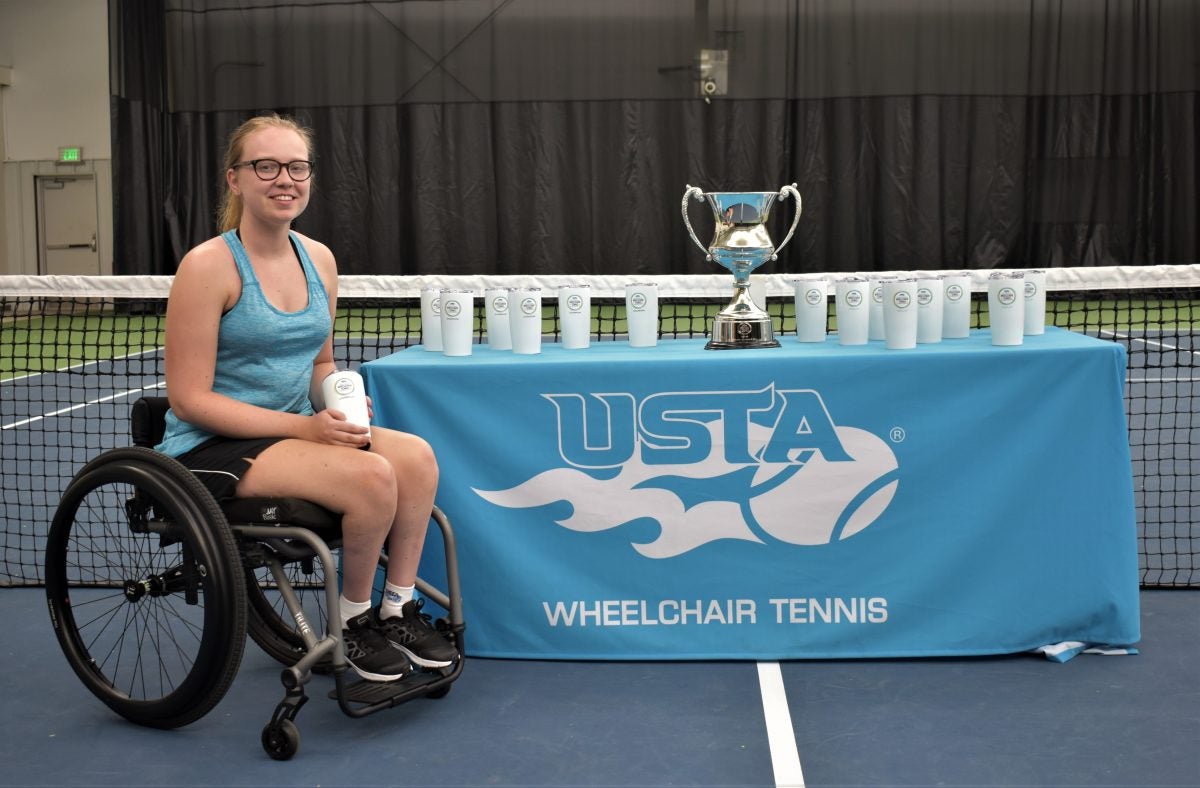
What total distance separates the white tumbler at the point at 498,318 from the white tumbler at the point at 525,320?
3.9 inches

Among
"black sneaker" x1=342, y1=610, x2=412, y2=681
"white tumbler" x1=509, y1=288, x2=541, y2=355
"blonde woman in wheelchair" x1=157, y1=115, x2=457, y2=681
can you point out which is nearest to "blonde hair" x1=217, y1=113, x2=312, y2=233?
"blonde woman in wheelchair" x1=157, y1=115, x2=457, y2=681

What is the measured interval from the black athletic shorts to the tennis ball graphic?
3.68ft

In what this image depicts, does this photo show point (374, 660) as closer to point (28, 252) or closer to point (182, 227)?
point (182, 227)

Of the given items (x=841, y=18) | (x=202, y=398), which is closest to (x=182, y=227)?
(x=841, y=18)

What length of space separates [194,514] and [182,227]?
39.7 ft

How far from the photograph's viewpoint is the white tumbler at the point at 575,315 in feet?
9.84

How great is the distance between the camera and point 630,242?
42.8 feet

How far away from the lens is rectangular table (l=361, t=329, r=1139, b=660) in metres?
2.76

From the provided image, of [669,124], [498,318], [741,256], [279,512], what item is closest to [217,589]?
[279,512]

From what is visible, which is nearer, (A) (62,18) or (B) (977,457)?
(B) (977,457)

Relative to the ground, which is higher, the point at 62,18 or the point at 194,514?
the point at 62,18

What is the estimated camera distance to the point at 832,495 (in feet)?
9.19

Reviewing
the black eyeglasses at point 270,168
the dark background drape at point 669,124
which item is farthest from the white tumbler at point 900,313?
the dark background drape at point 669,124

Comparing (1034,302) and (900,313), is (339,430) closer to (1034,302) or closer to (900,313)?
(900,313)
